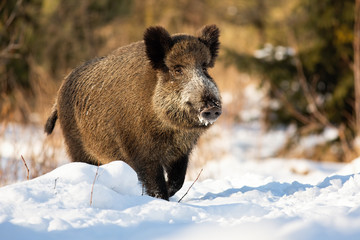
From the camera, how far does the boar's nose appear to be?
427cm

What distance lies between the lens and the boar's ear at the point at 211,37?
524cm

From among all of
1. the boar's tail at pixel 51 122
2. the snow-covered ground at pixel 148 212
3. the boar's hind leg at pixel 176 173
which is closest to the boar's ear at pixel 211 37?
the boar's hind leg at pixel 176 173

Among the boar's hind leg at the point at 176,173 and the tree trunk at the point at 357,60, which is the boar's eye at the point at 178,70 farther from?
the tree trunk at the point at 357,60

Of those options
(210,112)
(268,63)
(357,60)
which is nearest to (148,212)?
(210,112)

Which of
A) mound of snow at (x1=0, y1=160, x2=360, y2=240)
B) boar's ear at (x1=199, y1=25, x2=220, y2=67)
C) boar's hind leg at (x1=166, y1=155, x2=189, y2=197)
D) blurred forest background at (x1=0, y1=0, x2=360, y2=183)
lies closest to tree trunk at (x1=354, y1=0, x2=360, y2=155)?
blurred forest background at (x1=0, y1=0, x2=360, y2=183)

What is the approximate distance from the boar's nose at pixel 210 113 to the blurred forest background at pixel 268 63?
356cm

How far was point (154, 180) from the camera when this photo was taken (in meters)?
4.70

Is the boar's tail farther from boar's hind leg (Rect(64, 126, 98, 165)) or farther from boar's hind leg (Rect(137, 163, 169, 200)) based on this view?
boar's hind leg (Rect(137, 163, 169, 200))

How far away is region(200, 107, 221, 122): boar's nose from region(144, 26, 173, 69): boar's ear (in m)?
0.86

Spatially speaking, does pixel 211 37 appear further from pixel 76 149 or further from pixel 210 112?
pixel 76 149

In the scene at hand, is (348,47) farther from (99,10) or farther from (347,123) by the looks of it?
(99,10)

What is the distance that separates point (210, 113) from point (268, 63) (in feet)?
23.8

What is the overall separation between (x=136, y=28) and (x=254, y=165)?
1540 cm

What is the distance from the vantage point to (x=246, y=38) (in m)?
24.6
